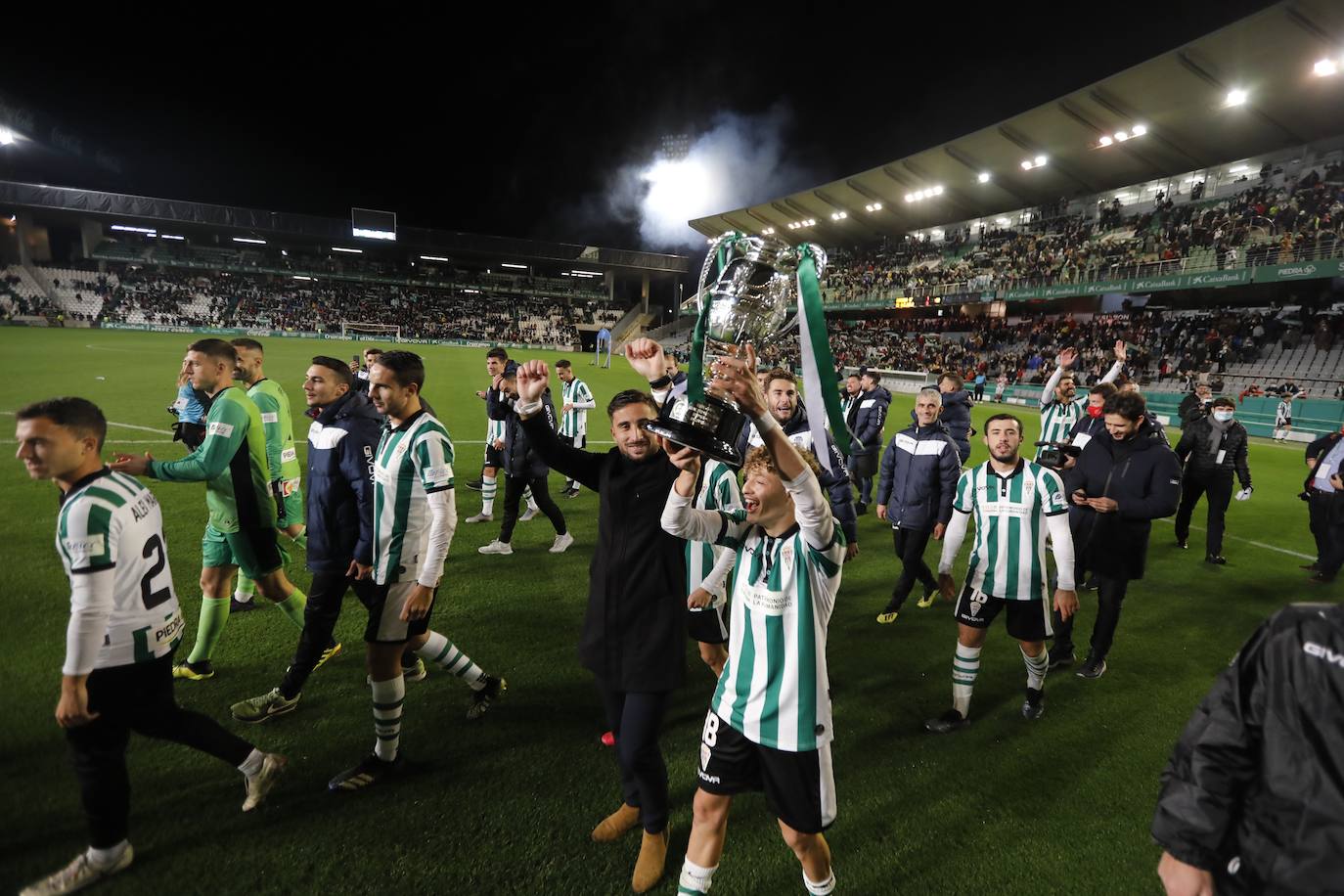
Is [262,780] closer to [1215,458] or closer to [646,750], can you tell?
[646,750]

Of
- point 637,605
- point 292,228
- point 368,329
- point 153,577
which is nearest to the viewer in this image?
point 153,577

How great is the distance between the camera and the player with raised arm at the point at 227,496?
3588mm

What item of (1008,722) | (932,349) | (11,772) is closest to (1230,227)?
(932,349)

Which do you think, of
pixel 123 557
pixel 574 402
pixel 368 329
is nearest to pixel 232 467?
pixel 123 557

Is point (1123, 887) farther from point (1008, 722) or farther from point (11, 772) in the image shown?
point (11, 772)

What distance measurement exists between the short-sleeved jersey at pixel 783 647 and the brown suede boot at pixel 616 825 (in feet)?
2.90

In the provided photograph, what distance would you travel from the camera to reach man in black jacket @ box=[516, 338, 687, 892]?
8.39 feet

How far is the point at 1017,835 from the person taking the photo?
3.01 metres

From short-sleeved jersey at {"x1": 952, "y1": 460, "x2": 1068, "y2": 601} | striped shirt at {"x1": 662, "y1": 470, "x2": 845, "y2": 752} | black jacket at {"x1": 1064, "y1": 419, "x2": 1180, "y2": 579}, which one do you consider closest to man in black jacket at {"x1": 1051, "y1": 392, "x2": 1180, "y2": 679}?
black jacket at {"x1": 1064, "y1": 419, "x2": 1180, "y2": 579}

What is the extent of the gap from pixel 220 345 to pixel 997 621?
6.89 m

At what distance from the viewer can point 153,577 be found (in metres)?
2.50

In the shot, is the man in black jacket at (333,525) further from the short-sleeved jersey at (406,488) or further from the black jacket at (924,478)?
the black jacket at (924,478)

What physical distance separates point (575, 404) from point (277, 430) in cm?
437

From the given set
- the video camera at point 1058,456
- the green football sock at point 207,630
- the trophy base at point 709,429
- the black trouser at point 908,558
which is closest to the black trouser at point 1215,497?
the video camera at point 1058,456
